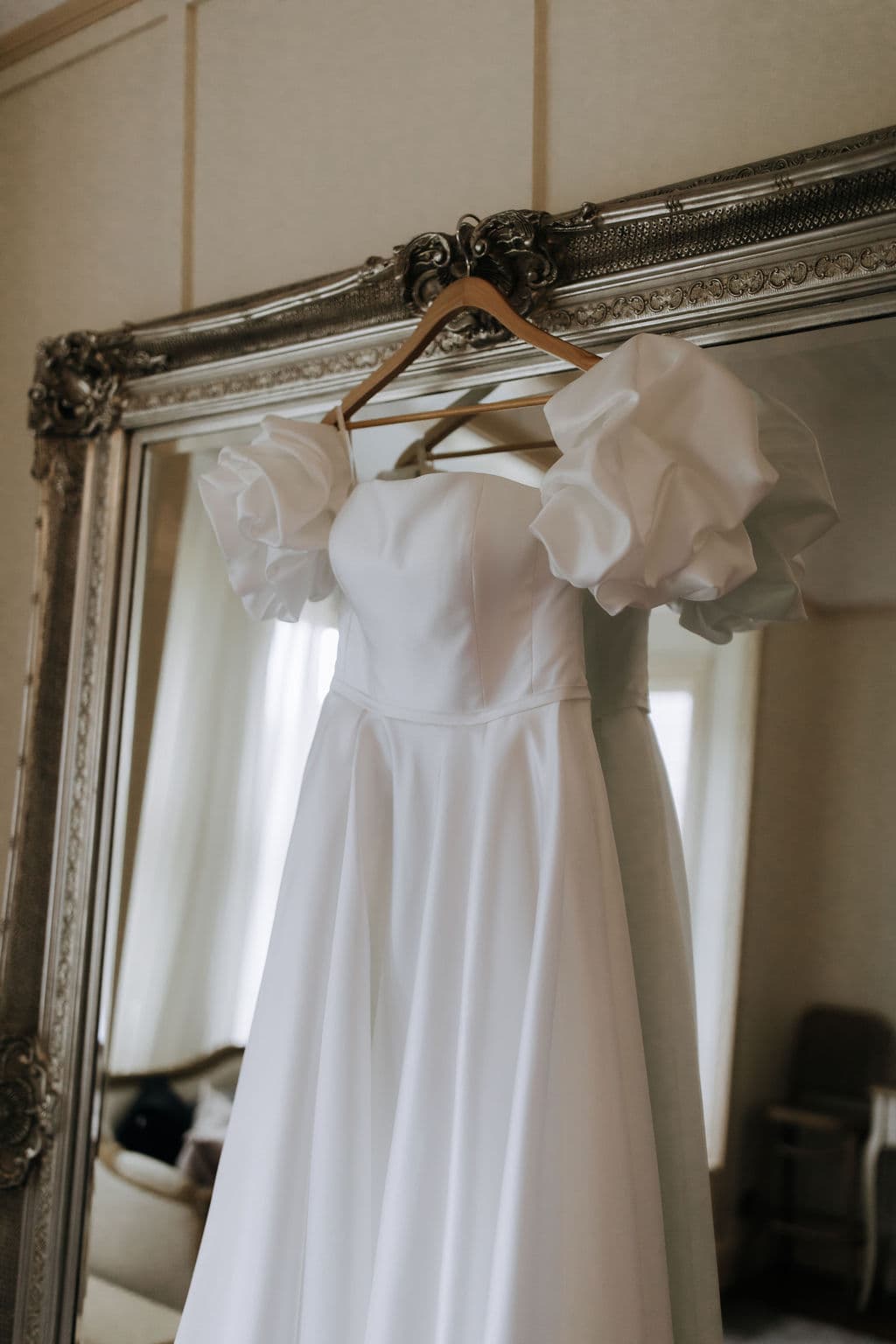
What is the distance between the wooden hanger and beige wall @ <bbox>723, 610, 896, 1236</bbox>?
298mm

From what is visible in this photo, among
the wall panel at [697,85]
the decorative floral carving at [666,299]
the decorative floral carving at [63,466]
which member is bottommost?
the decorative floral carving at [63,466]

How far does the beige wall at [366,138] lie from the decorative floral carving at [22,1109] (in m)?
0.39

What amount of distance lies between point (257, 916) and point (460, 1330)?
1.69 ft

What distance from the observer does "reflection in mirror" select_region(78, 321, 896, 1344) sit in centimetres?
86

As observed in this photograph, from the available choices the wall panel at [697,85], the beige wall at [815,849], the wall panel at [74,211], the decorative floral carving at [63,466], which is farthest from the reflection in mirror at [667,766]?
the wall panel at [74,211]

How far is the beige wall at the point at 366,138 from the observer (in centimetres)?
92

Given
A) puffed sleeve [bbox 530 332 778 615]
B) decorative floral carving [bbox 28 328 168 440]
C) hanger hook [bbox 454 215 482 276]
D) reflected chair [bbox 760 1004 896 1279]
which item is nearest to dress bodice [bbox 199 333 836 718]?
puffed sleeve [bbox 530 332 778 615]

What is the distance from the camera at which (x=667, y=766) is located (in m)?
0.93

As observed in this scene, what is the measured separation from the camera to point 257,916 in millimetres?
1169

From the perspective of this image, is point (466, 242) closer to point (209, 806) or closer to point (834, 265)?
point (834, 265)

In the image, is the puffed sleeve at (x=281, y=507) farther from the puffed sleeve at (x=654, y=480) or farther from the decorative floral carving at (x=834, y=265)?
the decorative floral carving at (x=834, y=265)

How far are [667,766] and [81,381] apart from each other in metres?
0.89

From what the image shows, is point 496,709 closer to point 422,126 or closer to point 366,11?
point 422,126

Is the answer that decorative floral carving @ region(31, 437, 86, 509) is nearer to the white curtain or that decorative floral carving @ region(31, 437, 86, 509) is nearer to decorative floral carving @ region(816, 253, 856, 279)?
the white curtain
